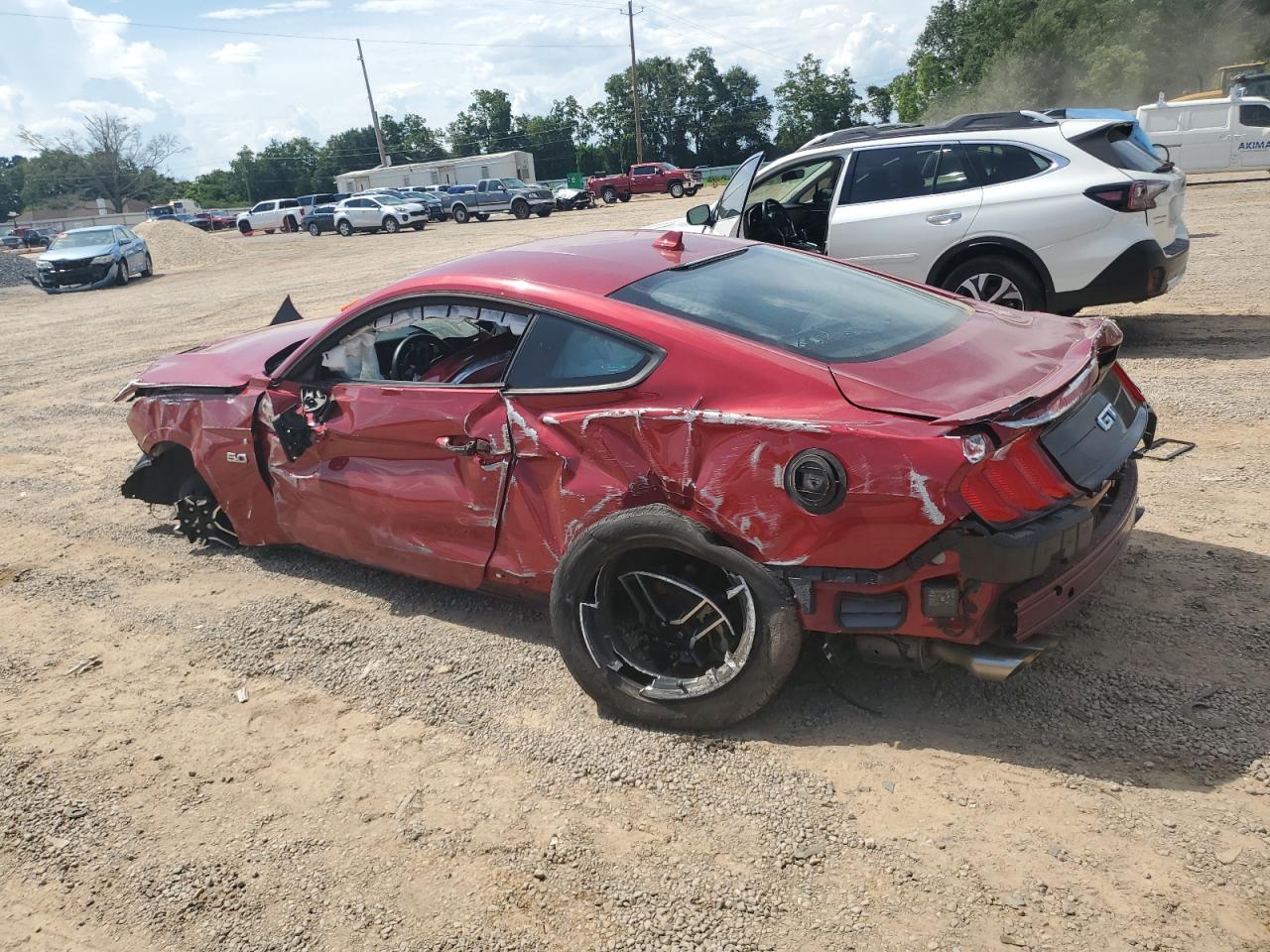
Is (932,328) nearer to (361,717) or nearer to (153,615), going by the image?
(361,717)

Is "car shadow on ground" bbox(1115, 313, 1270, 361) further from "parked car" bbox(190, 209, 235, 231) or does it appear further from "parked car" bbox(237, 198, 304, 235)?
"parked car" bbox(190, 209, 235, 231)

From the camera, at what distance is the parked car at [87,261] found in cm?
2197

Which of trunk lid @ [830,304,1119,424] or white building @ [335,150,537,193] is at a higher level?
trunk lid @ [830,304,1119,424]

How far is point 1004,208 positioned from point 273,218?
157 ft

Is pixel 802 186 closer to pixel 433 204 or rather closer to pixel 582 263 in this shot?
pixel 582 263

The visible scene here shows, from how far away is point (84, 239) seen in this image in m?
22.9

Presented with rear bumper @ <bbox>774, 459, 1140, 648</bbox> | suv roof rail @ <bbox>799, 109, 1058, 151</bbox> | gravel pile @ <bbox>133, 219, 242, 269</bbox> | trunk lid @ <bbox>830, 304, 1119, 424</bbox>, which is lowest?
gravel pile @ <bbox>133, 219, 242, 269</bbox>

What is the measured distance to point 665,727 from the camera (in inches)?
127

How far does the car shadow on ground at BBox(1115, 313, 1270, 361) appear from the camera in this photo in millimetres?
7176

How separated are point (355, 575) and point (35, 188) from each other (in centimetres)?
12007

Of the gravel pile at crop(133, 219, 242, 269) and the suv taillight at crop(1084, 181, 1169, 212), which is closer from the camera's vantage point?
the suv taillight at crop(1084, 181, 1169, 212)

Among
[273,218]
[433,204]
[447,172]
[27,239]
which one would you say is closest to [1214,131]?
[433,204]

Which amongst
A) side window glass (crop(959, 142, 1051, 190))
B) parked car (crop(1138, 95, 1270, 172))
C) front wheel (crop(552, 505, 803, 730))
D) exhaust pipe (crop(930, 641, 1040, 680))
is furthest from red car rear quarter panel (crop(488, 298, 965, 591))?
parked car (crop(1138, 95, 1270, 172))

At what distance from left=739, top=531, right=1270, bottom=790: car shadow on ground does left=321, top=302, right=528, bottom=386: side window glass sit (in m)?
1.75
